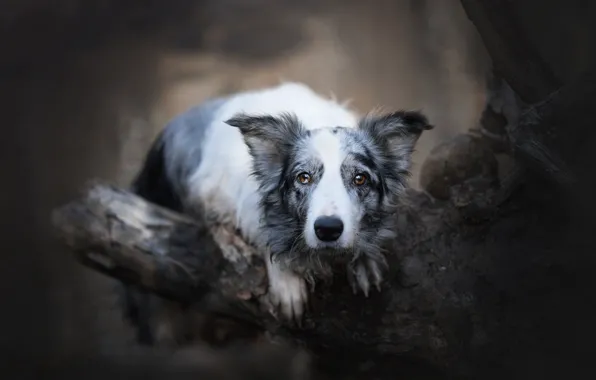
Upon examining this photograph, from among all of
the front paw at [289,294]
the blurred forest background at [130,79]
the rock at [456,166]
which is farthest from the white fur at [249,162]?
the blurred forest background at [130,79]

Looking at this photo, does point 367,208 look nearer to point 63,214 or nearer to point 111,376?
point 63,214

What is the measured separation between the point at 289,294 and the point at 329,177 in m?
0.41

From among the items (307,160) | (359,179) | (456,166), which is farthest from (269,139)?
(456,166)

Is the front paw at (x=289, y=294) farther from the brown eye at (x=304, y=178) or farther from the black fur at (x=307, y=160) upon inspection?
the brown eye at (x=304, y=178)

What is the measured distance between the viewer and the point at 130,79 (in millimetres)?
3414

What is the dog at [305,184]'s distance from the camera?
2082mm

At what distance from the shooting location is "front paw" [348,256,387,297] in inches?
89.4

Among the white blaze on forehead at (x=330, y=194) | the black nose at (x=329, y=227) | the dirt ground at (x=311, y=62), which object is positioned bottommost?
the black nose at (x=329, y=227)

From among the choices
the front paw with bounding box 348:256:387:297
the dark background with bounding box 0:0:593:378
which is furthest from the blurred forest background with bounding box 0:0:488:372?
the front paw with bounding box 348:256:387:297

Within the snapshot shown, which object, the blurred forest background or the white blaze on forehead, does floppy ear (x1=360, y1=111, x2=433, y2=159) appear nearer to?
the white blaze on forehead

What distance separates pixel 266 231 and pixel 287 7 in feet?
4.70

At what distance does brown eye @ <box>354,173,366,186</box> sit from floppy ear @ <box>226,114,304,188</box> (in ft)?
Result: 0.73

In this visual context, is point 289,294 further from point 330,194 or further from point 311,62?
point 311,62

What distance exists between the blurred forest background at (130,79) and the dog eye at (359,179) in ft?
1.87
